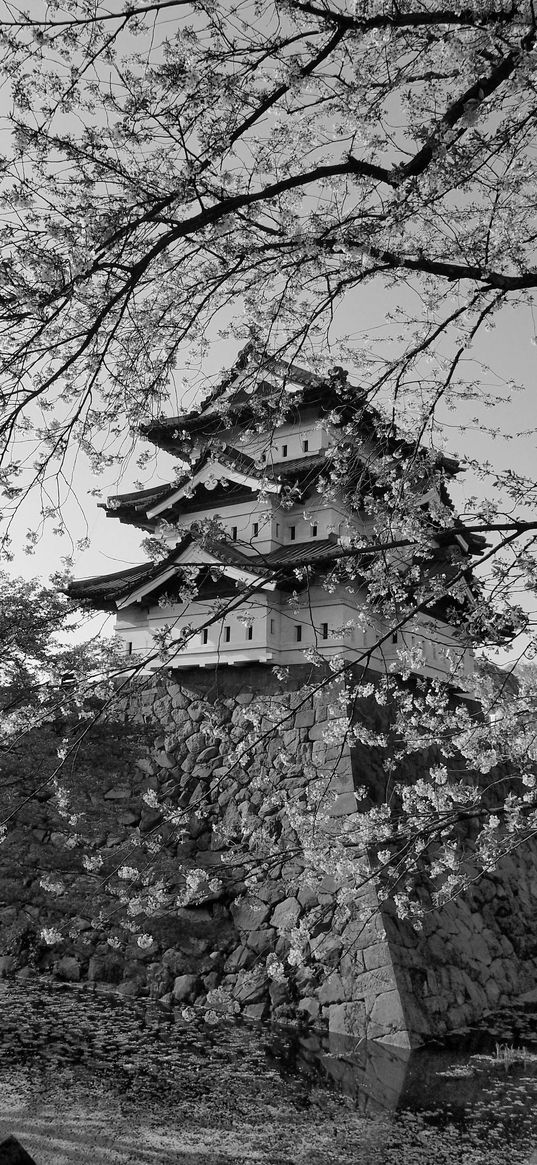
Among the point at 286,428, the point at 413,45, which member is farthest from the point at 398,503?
the point at 286,428

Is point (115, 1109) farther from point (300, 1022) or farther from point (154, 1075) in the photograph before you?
point (300, 1022)

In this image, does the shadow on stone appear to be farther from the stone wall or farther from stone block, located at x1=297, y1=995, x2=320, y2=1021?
stone block, located at x1=297, y1=995, x2=320, y2=1021

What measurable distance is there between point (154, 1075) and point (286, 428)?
8.74 meters

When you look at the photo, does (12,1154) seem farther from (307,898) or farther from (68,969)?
(68,969)

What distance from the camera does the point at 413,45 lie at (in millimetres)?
3643

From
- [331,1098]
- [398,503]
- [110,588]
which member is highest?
[110,588]

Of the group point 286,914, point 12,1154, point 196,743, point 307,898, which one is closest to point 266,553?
point 196,743

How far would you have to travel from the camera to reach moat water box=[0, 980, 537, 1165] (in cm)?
528

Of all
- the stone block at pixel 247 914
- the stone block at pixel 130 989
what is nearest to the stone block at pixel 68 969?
the stone block at pixel 130 989

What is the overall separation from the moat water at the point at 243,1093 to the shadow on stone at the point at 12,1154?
5.85ft

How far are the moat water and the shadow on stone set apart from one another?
178 centimetres

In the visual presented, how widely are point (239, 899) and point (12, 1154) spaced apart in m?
6.54

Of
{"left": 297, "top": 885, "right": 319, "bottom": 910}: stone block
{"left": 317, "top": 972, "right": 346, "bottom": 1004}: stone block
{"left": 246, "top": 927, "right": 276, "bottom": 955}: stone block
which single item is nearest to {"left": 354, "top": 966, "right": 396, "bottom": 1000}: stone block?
{"left": 317, "top": 972, "right": 346, "bottom": 1004}: stone block

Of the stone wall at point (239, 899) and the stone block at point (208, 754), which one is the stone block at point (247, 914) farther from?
the stone block at point (208, 754)
